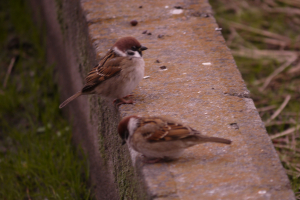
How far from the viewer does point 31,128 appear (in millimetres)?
5266

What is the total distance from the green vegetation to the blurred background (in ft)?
0.03

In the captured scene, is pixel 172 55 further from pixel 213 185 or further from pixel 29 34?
pixel 29 34

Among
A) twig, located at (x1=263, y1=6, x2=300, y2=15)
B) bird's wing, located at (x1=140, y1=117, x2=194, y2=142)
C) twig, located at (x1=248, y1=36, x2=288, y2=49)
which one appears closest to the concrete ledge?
bird's wing, located at (x1=140, y1=117, x2=194, y2=142)

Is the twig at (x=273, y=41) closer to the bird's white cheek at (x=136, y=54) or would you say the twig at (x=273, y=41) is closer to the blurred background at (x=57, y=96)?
the blurred background at (x=57, y=96)

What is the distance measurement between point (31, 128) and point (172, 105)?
111 inches

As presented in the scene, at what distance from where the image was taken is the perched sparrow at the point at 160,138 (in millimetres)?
2418

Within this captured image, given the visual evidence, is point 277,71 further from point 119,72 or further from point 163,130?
point 163,130

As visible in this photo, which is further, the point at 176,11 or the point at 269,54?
the point at 269,54

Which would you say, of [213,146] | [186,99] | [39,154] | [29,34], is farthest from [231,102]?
[29,34]

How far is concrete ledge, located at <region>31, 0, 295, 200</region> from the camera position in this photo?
2.29 m

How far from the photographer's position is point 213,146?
8.48 feet

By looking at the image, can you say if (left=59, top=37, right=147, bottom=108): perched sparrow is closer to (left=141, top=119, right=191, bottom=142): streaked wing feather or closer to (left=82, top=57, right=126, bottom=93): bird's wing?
(left=82, top=57, right=126, bottom=93): bird's wing

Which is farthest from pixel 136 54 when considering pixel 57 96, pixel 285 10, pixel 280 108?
pixel 285 10

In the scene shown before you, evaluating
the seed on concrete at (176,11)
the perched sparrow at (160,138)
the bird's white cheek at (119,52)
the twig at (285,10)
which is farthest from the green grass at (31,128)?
the twig at (285,10)
